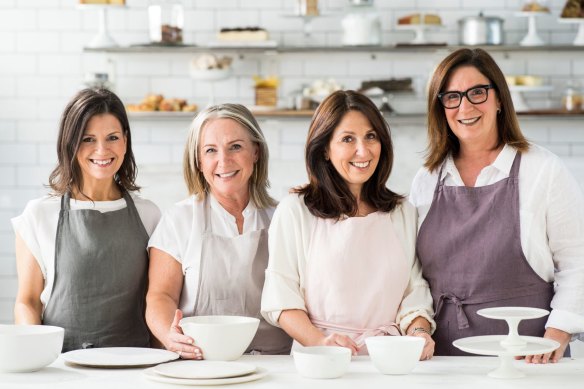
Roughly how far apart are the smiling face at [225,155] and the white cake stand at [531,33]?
3.15m

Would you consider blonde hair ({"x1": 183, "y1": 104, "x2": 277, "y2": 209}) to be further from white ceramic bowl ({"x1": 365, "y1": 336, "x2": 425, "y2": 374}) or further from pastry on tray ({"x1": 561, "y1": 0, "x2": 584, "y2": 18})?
pastry on tray ({"x1": 561, "y1": 0, "x2": 584, "y2": 18})

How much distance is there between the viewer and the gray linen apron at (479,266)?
8.86 ft

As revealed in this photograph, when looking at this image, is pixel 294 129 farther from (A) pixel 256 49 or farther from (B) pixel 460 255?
(B) pixel 460 255

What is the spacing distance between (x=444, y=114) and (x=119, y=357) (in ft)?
4.11

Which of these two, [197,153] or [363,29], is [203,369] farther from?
[363,29]

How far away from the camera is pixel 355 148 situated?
2689 mm

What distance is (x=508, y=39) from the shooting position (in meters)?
5.77

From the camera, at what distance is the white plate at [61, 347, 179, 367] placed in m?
2.29

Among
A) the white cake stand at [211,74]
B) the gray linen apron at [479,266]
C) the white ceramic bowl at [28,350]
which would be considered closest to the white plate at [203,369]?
the white ceramic bowl at [28,350]

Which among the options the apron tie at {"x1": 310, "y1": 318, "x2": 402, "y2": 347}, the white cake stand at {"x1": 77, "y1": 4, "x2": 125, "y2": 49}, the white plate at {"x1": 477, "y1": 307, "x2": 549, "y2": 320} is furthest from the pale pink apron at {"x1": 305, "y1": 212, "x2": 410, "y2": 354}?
the white cake stand at {"x1": 77, "y1": 4, "x2": 125, "y2": 49}

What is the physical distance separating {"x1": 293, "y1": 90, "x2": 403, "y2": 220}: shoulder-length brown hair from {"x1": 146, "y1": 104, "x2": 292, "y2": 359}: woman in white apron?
0.73ft

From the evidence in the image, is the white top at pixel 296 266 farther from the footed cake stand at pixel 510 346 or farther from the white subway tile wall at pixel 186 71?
the white subway tile wall at pixel 186 71

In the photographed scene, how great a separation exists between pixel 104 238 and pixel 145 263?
0.50ft

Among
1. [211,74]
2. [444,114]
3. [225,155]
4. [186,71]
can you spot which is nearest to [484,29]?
[211,74]
